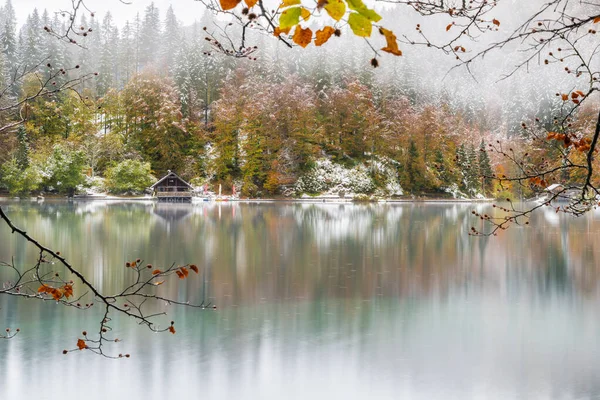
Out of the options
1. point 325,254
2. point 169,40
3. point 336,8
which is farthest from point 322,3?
point 169,40

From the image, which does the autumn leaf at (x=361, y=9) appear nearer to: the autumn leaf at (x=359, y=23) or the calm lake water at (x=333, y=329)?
the autumn leaf at (x=359, y=23)

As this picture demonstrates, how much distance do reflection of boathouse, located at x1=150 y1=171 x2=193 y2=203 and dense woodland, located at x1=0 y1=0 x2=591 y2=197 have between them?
5.46 feet

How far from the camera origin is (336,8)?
1159mm

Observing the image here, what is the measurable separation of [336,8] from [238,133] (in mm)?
59510

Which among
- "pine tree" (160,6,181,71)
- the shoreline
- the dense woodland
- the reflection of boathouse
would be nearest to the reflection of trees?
the shoreline

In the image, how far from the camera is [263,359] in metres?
9.56

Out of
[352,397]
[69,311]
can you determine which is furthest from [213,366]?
[69,311]

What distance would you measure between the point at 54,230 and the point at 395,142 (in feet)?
146

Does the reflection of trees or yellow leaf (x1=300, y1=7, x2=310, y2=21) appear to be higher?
yellow leaf (x1=300, y1=7, x2=310, y2=21)

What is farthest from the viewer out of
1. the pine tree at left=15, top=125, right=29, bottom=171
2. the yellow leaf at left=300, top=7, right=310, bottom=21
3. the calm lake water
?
the pine tree at left=15, top=125, right=29, bottom=171

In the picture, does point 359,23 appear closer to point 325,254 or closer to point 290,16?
point 290,16

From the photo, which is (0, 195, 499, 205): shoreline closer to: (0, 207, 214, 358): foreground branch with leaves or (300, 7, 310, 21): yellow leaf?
(0, 207, 214, 358): foreground branch with leaves

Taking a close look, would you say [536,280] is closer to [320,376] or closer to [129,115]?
[320,376]

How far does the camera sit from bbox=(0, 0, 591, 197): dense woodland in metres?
54.2
